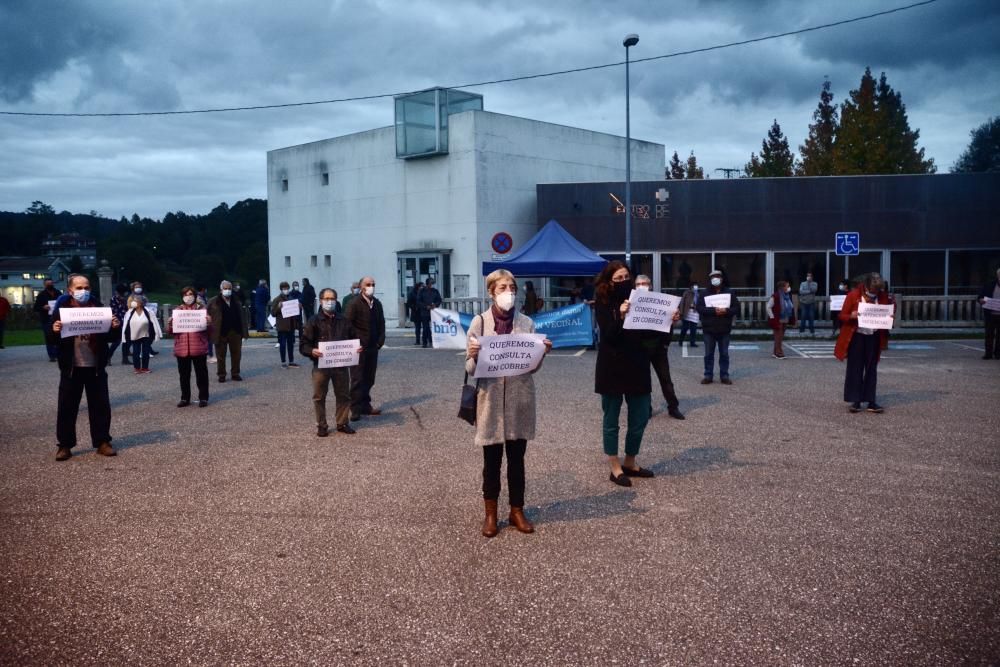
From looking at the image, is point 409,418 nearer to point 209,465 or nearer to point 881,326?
point 209,465

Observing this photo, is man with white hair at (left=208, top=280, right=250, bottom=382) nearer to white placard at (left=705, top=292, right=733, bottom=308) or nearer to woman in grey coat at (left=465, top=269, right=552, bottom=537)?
white placard at (left=705, top=292, right=733, bottom=308)

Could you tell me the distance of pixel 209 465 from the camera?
8.57 m

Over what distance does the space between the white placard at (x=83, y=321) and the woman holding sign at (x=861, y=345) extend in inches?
354

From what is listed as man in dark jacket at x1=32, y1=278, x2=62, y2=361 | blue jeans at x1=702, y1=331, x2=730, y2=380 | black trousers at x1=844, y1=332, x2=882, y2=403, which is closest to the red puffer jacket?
man in dark jacket at x1=32, y1=278, x2=62, y2=361

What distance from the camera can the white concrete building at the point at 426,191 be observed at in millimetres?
32188

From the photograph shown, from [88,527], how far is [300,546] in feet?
5.99

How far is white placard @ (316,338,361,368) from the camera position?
34.3 feet

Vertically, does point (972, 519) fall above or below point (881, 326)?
below

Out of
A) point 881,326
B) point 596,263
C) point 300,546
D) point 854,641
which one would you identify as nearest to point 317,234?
point 596,263

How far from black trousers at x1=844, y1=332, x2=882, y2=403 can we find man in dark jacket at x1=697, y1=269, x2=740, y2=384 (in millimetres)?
2605

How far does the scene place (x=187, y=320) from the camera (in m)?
12.6

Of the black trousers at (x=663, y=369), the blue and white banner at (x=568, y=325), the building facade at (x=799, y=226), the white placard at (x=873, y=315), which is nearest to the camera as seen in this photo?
the black trousers at (x=663, y=369)

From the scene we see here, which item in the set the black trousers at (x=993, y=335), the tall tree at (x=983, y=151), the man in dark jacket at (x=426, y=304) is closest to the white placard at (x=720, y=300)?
the black trousers at (x=993, y=335)

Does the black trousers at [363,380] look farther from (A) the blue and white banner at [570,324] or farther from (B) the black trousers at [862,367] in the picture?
(A) the blue and white banner at [570,324]
